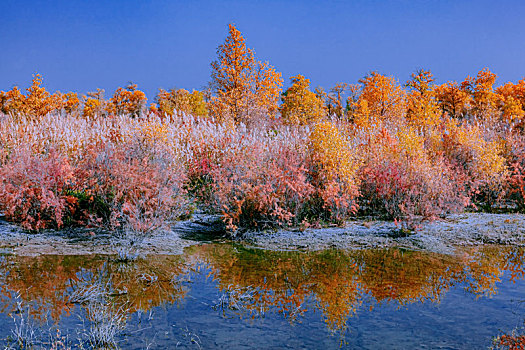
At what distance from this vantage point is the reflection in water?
5.18 meters

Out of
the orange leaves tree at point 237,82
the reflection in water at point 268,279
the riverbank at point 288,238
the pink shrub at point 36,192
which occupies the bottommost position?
the reflection in water at point 268,279

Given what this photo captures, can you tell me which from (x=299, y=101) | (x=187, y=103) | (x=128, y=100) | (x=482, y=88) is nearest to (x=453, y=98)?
(x=482, y=88)

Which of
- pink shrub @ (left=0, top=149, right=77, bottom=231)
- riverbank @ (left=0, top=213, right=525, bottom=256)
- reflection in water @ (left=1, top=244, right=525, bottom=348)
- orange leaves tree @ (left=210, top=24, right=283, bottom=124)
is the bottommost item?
reflection in water @ (left=1, top=244, right=525, bottom=348)

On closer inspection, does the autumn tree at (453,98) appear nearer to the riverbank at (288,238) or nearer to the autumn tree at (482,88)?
the autumn tree at (482,88)

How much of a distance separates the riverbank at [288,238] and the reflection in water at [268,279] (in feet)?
1.27

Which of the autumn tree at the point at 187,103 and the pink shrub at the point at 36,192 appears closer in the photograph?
the pink shrub at the point at 36,192

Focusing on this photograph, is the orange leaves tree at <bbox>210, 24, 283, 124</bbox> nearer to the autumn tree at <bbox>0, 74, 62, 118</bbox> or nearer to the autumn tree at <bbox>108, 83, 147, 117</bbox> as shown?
the autumn tree at <bbox>0, 74, 62, 118</bbox>

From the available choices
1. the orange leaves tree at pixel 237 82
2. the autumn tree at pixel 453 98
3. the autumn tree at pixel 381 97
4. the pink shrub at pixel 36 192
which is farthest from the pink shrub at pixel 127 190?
the autumn tree at pixel 453 98

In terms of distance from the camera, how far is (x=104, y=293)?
5.36 m

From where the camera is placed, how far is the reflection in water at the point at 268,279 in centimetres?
518

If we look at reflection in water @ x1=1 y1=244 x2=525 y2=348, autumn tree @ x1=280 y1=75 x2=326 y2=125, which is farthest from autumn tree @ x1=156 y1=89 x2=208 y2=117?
reflection in water @ x1=1 y1=244 x2=525 y2=348

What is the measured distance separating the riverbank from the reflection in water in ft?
1.27

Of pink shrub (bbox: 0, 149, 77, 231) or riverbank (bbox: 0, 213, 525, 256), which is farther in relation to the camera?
pink shrub (bbox: 0, 149, 77, 231)

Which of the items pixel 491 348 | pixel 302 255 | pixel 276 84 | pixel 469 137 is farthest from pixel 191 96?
pixel 491 348
